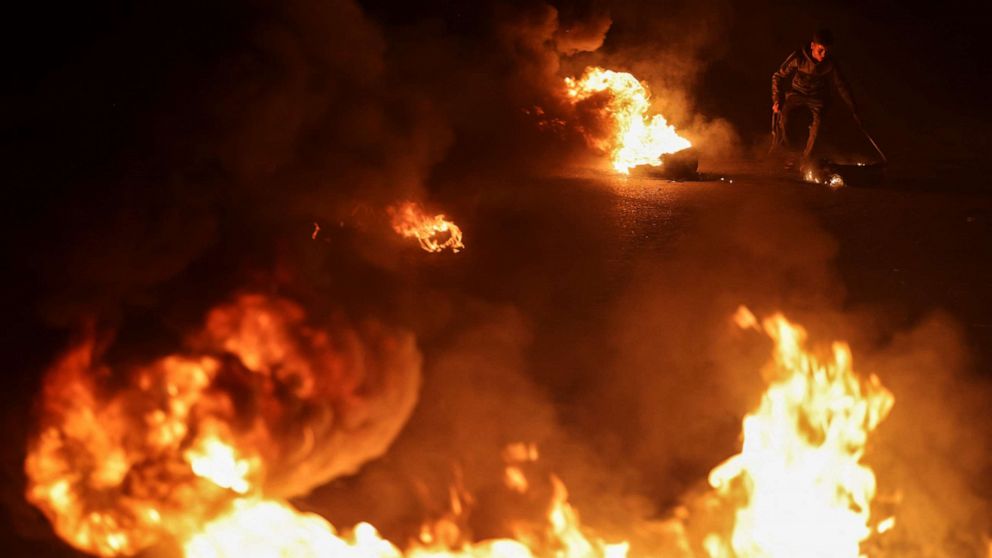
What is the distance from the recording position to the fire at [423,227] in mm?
5109

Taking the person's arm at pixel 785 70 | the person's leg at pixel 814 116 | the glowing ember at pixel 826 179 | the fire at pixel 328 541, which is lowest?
the fire at pixel 328 541

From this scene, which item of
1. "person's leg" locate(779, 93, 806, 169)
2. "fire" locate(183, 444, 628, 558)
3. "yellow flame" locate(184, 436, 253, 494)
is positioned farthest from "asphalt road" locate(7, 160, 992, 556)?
"person's leg" locate(779, 93, 806, 169)

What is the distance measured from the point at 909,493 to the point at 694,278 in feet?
8.83

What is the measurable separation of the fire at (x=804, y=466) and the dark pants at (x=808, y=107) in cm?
704

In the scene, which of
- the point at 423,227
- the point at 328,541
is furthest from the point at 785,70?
the point at 328,541

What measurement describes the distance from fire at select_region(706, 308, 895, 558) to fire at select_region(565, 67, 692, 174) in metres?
6.30

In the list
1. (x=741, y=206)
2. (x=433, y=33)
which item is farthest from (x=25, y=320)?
(x=741, y=206)

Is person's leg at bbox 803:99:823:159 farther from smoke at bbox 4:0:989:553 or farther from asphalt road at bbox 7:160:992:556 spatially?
smoke at bbox 4:0:989:553

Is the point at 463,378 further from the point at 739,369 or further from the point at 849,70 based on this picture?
the point at 849,70

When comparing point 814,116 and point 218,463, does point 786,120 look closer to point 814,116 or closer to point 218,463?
point 814,116

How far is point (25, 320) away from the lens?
409 centimetres

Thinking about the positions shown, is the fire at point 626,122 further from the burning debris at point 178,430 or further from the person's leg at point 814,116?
the burning debris at point 178,430

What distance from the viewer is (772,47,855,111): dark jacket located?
426 inches

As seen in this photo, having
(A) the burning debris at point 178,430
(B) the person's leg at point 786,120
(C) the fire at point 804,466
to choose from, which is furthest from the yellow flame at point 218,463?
(B) the person's leg at point 786,120
